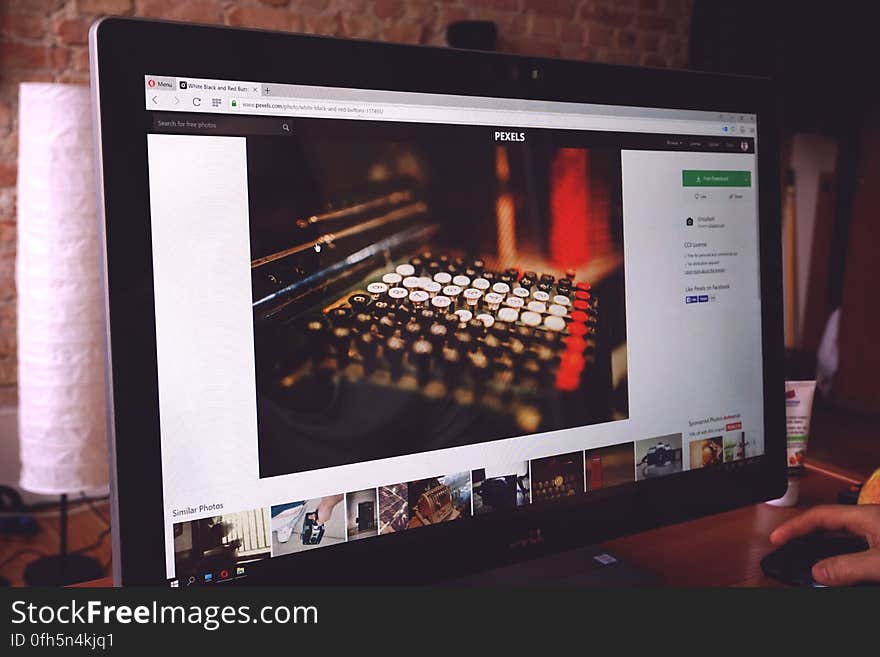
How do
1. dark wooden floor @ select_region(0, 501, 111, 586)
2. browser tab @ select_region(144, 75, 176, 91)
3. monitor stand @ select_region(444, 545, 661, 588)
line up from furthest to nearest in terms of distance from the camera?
dark wooden floor @ select_region(0, 501, 111, 586)
monitor stand @ select_region(444, 545, 661, 588)
browser tab @ select_region(144, 75, 176, 91)

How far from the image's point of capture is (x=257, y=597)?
18.7 inches

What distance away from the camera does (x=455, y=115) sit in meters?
0.53

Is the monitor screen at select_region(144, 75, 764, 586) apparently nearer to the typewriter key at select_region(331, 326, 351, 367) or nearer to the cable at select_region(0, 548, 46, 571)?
the typewriter key at select_region(331, 326, 351, 367)

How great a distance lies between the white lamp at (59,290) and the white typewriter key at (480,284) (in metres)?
1.17

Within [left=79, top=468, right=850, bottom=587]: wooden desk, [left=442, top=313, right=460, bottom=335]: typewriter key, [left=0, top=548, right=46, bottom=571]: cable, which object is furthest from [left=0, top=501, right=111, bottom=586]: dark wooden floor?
[left=442, top=313, right=460, bottom=335]: typewriter key

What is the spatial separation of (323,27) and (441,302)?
7.31 feet

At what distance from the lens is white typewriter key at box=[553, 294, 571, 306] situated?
0.58 metres

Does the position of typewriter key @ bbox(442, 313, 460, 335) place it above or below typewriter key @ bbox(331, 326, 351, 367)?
above

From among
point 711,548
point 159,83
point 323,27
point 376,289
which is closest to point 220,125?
point 159,83

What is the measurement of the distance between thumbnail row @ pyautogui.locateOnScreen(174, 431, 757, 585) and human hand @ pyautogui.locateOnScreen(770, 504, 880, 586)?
85 millimetres

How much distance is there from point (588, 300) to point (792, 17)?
2610 mm

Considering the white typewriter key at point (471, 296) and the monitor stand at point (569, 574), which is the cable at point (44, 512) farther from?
the white typewriter key at point (471, 296)

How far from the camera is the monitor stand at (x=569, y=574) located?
64cm

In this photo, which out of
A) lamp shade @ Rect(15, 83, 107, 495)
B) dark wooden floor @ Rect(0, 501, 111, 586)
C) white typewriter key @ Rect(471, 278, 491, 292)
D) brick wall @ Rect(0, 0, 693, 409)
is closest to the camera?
white typewriter key @ Rect(471, 278, 491, 292)
